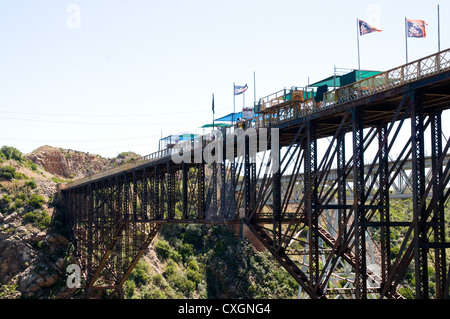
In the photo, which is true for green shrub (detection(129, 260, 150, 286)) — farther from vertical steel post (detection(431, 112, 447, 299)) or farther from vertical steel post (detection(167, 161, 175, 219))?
vertical steel post (detection(431, 112, 447, 299))

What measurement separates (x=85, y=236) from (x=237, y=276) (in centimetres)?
2289

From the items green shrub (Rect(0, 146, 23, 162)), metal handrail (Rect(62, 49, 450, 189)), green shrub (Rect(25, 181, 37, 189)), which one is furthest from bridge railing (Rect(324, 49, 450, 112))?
green shrub (Rect(0, 146, 23, 162))

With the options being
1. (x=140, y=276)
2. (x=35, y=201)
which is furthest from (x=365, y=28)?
(x=35, y=201)

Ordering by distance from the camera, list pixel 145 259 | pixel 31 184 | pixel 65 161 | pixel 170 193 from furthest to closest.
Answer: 1. pixel 65 161
2. pixel 31 184
3. pixel 145 259
4. pixel 170 193

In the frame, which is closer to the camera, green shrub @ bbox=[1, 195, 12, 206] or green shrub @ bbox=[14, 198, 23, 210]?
green shrub @ bbox=[14, 198, 23, 210]

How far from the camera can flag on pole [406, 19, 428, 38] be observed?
2264 centimetres

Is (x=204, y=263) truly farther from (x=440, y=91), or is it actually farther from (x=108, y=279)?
(x=440, y=91)

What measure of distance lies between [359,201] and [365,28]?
812 cm

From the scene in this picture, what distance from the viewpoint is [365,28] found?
24766mm

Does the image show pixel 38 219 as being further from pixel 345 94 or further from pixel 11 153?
pixel 345 94
